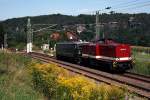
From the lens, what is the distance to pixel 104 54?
119 feet

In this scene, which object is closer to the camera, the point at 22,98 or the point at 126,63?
the point at 22,98

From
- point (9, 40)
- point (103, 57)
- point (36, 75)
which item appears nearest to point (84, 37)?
point (9, 40)

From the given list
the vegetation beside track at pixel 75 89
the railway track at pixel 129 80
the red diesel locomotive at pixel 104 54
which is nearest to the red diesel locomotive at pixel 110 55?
the red diesel locomotive at pixel 104 54

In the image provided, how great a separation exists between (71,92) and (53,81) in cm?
282

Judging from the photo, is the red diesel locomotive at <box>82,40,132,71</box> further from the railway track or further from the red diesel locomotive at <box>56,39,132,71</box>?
the railway track

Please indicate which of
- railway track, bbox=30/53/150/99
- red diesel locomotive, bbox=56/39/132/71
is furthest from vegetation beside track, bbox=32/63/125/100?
red diesel locomotive, bbox=56/39/132/71

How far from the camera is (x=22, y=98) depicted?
13.4 m

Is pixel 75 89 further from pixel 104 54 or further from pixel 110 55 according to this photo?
pixel 104 54

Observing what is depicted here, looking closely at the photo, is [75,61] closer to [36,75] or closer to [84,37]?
[36,75]

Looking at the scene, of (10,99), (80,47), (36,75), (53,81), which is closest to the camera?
(10,99)

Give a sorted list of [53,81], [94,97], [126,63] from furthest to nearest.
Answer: [126,63]
[53,81]
[94,97]

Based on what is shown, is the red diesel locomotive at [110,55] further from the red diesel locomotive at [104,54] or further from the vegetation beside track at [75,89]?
the vegetation beside track at [75,89]

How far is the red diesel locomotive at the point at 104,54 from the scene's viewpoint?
3394 cm

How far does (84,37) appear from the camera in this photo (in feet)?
368
